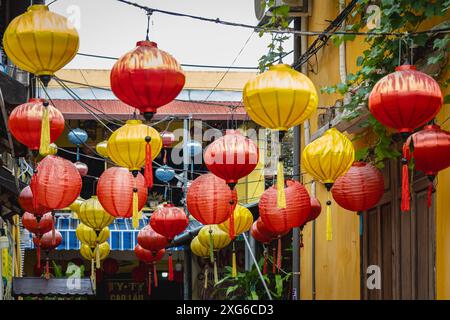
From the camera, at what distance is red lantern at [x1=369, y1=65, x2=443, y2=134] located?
8.64 metres

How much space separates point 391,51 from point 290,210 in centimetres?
236

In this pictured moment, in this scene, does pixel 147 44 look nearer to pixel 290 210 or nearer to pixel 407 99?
pixel 407 99

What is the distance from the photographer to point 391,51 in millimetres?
10656

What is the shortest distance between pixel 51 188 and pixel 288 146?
15.7 metres

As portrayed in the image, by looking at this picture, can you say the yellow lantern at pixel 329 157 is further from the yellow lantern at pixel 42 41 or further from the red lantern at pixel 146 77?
the yellow lantern at pixel 42 41

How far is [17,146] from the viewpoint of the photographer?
17.4m

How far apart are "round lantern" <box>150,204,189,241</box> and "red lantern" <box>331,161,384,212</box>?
14.3 ft

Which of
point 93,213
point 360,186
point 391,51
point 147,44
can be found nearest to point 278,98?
point 147,44

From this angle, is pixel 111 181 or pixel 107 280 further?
pixel 107 280

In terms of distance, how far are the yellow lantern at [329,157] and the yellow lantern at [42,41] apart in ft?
9.47

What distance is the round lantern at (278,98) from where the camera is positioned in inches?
368

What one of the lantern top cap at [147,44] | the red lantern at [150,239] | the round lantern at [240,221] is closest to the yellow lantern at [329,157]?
the lantern top cap at [147,44]
